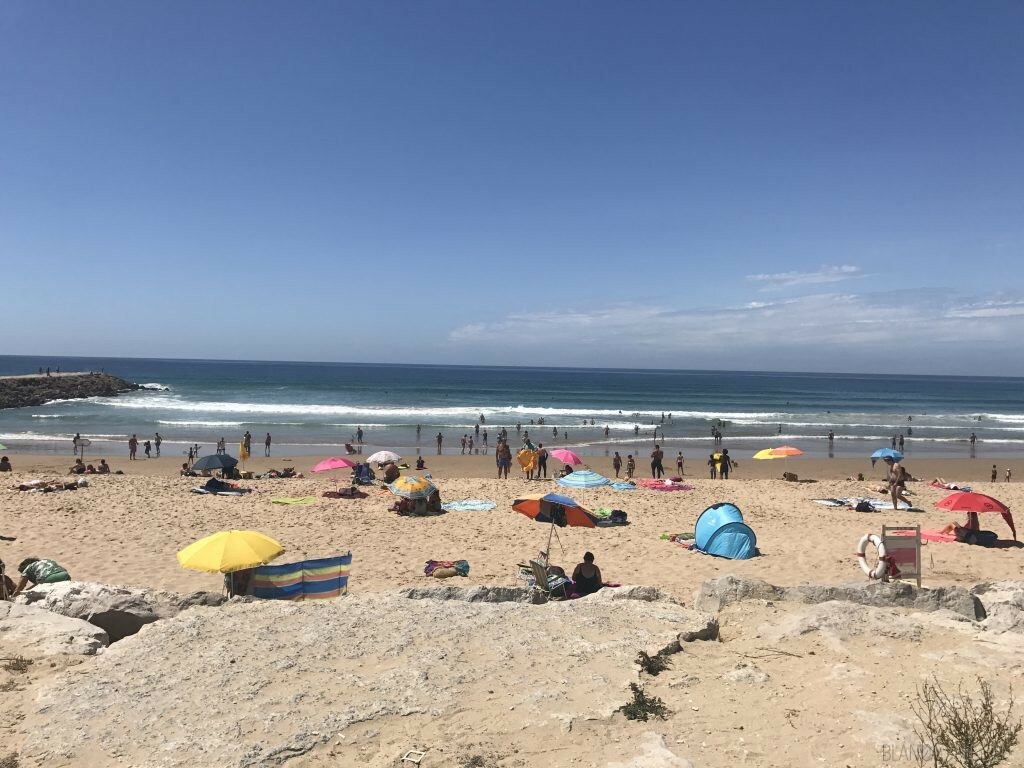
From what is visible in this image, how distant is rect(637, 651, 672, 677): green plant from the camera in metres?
5.18

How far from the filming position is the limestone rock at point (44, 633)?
5.59 metres

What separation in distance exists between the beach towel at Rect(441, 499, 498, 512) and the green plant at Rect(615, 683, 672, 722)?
1085cm

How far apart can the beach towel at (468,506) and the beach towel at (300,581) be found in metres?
6.85

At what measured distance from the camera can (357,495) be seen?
55.6ft

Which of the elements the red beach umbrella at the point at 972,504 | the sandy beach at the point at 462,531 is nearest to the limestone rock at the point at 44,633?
the sandy beach at the point at 462,531

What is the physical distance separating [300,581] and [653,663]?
5.17m

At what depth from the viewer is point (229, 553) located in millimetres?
8250

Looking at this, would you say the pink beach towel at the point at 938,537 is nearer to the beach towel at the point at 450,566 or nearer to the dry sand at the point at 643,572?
the dry sand at the point at 643,572

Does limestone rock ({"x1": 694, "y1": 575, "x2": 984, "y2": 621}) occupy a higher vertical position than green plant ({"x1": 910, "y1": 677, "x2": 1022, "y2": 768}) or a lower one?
lower

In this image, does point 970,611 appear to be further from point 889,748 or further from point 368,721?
point 368,721

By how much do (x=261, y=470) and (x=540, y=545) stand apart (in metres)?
16.1

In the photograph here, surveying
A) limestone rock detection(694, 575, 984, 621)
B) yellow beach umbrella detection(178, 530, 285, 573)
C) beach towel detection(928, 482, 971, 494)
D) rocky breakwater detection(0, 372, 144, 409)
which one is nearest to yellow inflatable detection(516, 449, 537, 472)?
beach towel detection(928, 482, 971, 494)

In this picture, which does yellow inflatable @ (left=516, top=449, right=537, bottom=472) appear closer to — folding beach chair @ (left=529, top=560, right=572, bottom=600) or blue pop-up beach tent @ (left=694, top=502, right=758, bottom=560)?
blue pop-up beach tent @ (left=694, top=502, right=758, bottom=560)

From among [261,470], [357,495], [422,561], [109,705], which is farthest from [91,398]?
[109,705]
